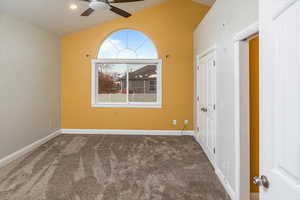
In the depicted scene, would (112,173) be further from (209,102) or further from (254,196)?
(209,102)

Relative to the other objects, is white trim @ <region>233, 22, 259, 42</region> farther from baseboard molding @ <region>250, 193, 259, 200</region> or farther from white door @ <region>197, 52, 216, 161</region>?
baseboard molding @ <region>250, 193, 259, 200</region>

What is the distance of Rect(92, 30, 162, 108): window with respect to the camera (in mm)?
5137

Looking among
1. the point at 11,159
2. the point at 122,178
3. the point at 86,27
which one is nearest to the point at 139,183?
the point at 122,178

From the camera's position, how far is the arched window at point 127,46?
5137mm

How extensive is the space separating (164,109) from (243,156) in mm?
3120

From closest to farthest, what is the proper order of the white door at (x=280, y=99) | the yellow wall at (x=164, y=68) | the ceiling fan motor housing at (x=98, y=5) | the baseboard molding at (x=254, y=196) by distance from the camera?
the white door at (x=280, y=99), the baseboard molding at (x=254, y=196), the ceiling fan motor housing at (x=98, y=5), the yellow wall at (x=164, y=68)

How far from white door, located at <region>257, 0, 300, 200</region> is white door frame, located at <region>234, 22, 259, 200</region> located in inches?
48.7

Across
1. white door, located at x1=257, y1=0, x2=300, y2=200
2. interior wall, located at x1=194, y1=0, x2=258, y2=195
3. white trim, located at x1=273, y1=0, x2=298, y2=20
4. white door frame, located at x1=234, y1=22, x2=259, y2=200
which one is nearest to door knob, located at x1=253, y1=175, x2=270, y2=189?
white door, located at x1=257, y1=0, x2=300, y2=200

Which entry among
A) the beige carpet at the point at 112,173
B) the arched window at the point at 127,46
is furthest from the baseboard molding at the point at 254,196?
the arched window at the point at 127,46

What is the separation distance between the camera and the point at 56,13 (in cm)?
378

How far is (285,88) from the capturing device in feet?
2.44

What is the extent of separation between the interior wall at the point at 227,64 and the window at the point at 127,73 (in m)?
2.34

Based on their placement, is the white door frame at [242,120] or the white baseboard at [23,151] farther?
the white baseboard at [23,151]

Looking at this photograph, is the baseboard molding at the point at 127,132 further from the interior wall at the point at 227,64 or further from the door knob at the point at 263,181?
the door knob at the point at 263,181
